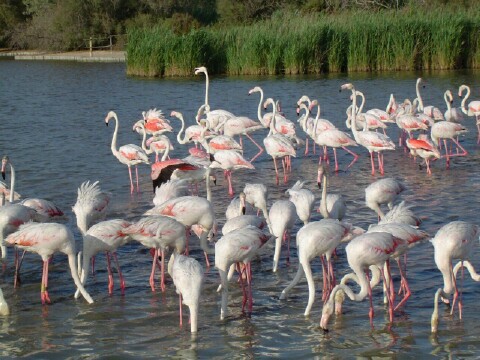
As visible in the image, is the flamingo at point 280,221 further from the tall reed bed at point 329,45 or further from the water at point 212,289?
the tall reed bed at point 329,45

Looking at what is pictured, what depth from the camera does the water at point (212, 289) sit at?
590cm

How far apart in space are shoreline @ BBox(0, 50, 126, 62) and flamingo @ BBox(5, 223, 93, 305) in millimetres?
28463

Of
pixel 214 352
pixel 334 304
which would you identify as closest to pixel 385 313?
pixel 334 304

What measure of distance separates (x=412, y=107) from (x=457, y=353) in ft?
27.6

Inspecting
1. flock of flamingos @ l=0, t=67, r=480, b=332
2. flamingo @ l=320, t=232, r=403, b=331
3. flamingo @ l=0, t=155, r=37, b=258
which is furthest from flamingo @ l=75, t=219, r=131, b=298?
flamingo @ l=320, t=232, r=403, b=331

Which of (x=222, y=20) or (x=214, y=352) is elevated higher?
(x=222, y=20)

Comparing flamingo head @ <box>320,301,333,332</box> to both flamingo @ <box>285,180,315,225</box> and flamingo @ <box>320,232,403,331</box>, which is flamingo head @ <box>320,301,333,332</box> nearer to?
flamingo @ <box>320,232,403,331</box>

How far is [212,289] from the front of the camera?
7129 mm

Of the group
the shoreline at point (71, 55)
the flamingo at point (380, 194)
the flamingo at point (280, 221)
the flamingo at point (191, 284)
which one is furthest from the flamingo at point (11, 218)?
the shoreline at point (71, 55)

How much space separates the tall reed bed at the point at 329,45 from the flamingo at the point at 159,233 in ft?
57.8

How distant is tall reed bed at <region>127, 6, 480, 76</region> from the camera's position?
23672mm

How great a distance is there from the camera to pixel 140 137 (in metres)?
15.7

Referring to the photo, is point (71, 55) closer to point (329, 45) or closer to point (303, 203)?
point (329, 45)

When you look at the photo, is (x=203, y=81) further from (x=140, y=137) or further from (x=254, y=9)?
(x=254, y=9)
